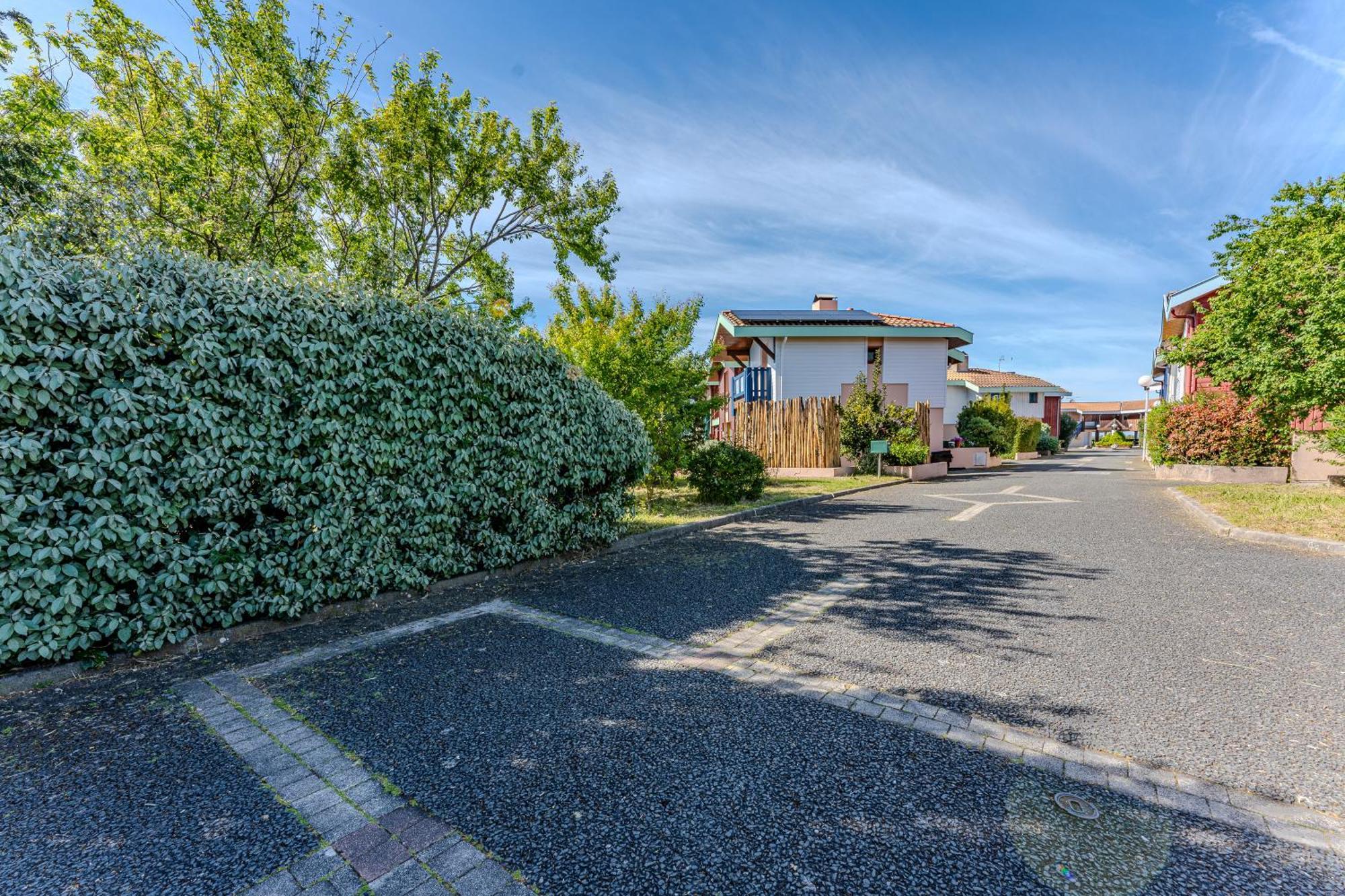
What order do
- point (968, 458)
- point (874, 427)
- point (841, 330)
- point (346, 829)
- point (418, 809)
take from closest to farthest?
point (346, 829), point (418, 809), point (874, 427), point (841, 330), point (968, 458)

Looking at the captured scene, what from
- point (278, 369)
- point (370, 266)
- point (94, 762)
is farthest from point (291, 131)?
point (94, 762)

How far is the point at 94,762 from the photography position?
2.68 m

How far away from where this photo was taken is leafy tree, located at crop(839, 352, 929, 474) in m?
16.9

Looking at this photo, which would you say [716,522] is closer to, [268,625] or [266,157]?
[268,625]

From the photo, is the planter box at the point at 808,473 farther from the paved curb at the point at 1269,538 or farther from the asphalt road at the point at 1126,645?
the asphalt road at the point at 1126,645

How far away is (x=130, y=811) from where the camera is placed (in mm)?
2326

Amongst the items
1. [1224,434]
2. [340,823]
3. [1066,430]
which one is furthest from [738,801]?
[1066,430]

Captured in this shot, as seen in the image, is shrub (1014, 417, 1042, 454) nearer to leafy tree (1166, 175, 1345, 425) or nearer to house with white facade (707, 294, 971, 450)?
house with white facade (707, 294, 971, 450)

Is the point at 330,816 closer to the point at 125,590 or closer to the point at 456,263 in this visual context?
the point at 125,590

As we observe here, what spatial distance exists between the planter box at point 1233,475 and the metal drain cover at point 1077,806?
53.2 ft

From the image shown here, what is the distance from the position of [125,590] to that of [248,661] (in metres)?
0.95

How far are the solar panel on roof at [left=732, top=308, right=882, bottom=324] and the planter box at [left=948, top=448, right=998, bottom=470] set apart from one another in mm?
6268

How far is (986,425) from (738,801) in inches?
1056

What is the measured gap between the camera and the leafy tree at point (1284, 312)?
9125 mm
